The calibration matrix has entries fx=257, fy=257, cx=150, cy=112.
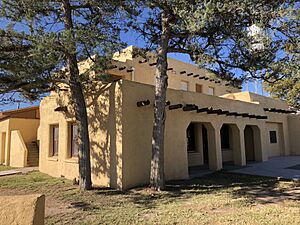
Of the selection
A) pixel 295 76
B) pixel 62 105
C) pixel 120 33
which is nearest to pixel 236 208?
pixel 295 76

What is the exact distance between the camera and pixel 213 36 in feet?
34.2

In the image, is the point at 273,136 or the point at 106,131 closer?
the point at 106,131

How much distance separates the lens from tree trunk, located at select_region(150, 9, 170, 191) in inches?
390

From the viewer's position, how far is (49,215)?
23.5ft

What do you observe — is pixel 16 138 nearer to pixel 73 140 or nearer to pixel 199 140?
pixel 73 140

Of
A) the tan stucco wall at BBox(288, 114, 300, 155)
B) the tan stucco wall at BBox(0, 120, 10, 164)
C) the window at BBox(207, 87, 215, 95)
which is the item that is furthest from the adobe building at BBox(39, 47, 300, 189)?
the tan stucco wall at BBox(0, 120, 10, 164)

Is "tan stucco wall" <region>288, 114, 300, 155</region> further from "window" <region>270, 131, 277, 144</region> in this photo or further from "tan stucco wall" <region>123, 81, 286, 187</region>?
"tan stucco wall" <region>123, 81, 286, 187</region>

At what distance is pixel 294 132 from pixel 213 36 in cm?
1919

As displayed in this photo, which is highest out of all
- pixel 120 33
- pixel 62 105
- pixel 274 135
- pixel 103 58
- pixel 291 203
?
pixel 120 33

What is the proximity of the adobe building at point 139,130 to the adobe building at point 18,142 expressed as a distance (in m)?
5.19

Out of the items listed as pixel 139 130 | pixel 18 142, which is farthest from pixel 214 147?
pixel 18 142

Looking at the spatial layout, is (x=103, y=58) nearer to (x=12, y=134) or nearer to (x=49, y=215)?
(x=49, y=215)

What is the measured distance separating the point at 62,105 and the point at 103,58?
573 centimetres

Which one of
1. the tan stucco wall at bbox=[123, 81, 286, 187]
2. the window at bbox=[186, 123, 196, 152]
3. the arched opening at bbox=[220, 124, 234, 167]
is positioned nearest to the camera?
the tan stucco wall at bbox=[123, 81, 286, 187]
